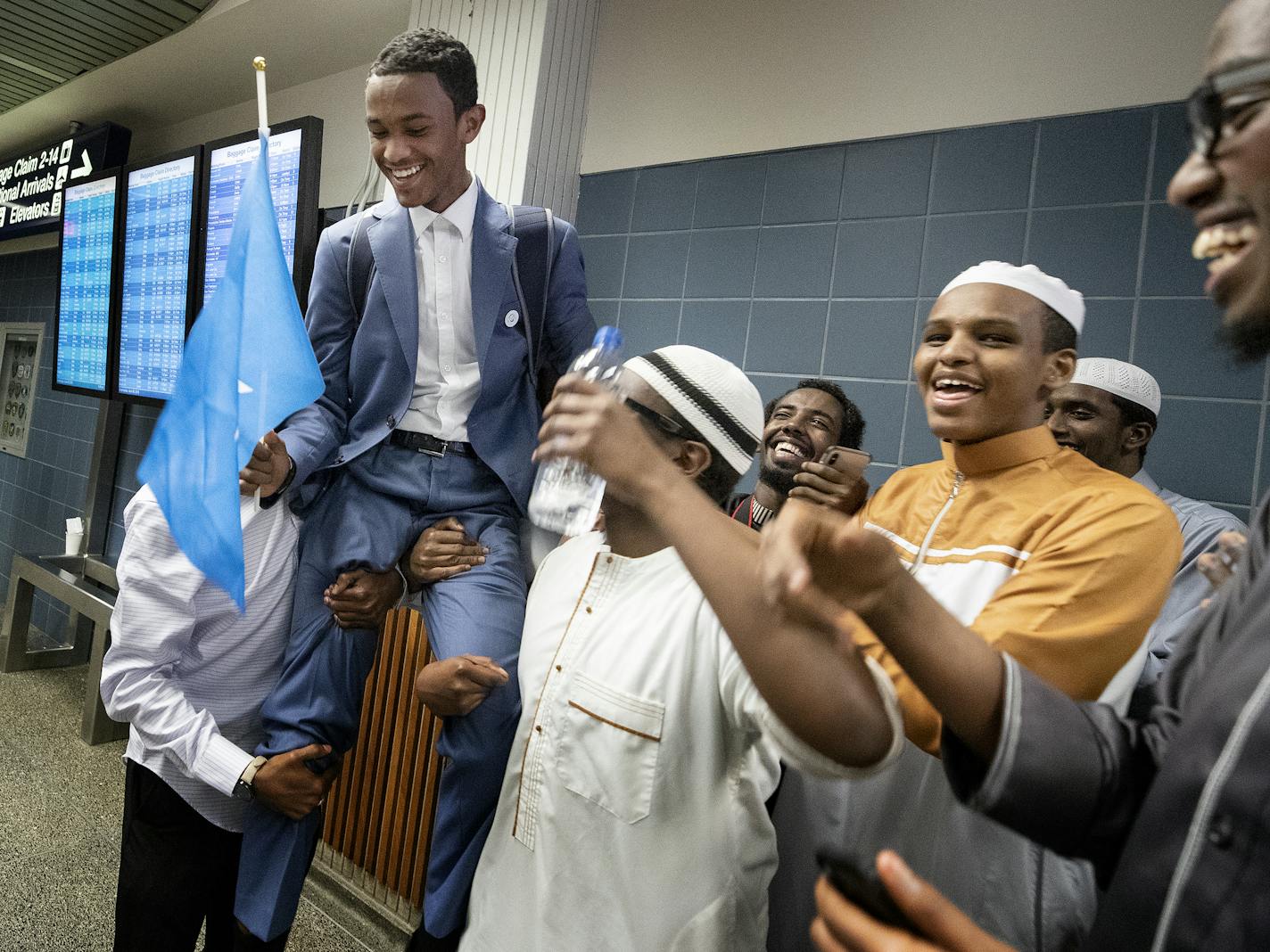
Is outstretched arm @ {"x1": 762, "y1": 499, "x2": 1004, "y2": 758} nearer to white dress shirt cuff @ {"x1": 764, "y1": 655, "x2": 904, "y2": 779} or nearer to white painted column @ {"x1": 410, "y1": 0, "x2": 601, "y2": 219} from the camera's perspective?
white dress shirt cuff @ {"x1": 764, "y1": 655, "x2": 904, "y2": 779}

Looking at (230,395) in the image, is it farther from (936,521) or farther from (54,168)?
(54,168)

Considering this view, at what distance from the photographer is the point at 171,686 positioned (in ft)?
5.52

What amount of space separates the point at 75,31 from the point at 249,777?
15.7ft

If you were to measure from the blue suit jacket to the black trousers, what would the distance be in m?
0.66

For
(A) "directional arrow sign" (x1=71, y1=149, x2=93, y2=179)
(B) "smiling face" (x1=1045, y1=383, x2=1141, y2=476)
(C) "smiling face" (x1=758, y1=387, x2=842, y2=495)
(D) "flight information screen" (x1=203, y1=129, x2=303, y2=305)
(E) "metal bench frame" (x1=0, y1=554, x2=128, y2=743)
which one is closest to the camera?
(B) "smiling face" (x1=1045, y1=383, x2=1141, y2=476)

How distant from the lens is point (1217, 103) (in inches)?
26.1

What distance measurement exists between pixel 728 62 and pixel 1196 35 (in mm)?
1576

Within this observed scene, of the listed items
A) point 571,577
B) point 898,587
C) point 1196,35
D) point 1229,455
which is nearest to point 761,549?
point 898,587

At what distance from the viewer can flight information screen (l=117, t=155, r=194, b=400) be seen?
12.4 feet

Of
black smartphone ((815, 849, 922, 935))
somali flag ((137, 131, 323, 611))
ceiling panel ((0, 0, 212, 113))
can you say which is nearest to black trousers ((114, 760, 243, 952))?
somali flag ((137, 131, 323, 611))

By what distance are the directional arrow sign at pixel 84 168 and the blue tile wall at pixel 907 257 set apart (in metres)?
3.84

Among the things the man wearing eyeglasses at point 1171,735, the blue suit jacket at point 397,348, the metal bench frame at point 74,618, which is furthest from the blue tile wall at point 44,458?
the man wearing eyeglasses at point 1171,735

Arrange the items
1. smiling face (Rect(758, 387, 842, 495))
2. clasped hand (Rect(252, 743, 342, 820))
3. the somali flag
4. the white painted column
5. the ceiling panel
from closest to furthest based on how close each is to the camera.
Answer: the somali flag, clasped hand (Rect(252, 743, 342, 820)), smiling face (Rect(758, 387, 842, 495)), the white painted column, the ceiling panel

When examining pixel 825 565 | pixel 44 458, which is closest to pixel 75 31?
pixel 44 458
